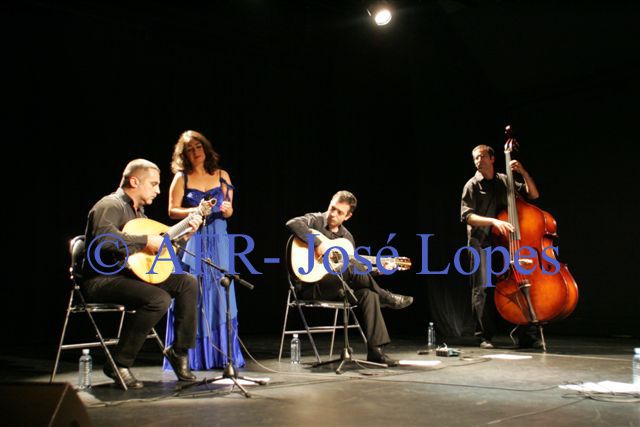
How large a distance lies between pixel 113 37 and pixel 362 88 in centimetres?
271

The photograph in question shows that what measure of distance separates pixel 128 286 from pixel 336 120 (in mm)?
4137

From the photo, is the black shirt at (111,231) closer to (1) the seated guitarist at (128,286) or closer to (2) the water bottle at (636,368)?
(1) the seated guitarist at (128,286)

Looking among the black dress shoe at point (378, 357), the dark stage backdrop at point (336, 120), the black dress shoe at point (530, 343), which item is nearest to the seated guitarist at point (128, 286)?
the black dress shoe at point (378, 357)

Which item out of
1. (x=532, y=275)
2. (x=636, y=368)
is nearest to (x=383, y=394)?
(x=636, y=368)

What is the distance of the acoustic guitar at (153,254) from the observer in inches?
132

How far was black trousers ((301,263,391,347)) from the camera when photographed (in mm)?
4031

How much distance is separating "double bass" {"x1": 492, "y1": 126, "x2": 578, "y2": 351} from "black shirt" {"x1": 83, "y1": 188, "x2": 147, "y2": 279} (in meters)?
2.64

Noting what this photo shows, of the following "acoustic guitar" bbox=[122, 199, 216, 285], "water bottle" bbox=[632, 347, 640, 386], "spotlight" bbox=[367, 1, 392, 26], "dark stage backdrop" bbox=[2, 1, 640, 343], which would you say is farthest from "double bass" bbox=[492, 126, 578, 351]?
"acoustic guitar" bbox=[122, 199, 216, 285]

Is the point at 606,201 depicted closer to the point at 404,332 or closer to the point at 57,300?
the point at 404,332

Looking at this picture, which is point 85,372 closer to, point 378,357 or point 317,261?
point 317,261

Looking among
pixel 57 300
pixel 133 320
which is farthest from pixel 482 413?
pixel 57 300

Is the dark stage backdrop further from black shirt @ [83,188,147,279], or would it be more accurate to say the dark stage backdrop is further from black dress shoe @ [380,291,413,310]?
black dress shoe @ [380,291,413,310]

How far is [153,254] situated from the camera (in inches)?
135

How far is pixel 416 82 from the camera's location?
695 cm
